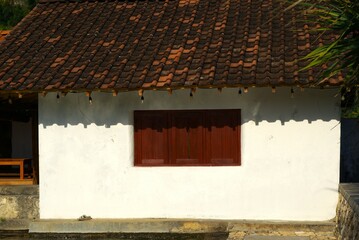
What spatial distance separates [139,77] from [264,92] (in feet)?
7.38

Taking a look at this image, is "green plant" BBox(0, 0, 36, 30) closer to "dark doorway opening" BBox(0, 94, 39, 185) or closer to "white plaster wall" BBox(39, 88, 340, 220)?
"dark doorway opening" BBox(0, 94, 39, 185)

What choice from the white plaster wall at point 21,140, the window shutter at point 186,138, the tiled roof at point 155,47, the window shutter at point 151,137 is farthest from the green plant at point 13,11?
the window shutter at point 186,138

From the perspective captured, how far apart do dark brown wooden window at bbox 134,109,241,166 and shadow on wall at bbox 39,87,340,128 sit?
166 mm

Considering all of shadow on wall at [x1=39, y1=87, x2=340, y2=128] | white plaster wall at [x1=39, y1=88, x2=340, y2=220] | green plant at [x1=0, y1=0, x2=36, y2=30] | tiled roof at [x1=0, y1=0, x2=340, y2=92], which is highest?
green plant at [x1=0, y1=0, x2=36, y2=30]

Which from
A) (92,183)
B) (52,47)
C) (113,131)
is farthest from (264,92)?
(52,47)

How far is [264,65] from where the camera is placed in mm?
11039

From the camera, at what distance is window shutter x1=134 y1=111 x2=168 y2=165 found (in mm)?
11875

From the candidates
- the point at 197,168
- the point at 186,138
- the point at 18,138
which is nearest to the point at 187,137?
the point at 186,138

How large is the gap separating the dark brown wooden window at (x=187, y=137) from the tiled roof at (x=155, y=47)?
37.3 inches

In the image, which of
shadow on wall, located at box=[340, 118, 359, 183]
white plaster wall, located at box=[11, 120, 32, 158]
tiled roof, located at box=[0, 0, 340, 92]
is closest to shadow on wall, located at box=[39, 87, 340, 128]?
tiled roof, located at box=[0, 0, 340, 92]

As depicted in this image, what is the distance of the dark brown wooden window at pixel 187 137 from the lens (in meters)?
11.6

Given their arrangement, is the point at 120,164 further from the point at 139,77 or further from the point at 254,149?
the point at 254,149

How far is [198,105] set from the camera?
1162cm

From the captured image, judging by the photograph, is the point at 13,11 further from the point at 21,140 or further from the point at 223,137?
the point at 223,137
